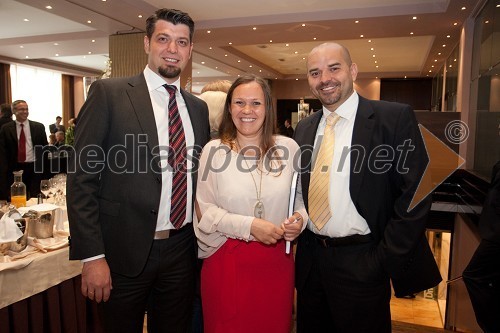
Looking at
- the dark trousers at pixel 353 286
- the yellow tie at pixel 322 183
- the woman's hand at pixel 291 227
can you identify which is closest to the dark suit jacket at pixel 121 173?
the woman's hand at pixel 291 227

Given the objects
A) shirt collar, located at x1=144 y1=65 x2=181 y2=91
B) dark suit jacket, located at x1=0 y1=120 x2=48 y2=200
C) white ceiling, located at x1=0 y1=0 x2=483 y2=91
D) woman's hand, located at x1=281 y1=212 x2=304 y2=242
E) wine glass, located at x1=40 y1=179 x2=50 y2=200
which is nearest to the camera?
woman's hand, located at x1=281 y1=212 x2=304 y2=242

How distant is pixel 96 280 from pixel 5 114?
6.22m

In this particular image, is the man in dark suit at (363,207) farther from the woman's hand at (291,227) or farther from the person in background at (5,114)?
the person in background at (5,114)

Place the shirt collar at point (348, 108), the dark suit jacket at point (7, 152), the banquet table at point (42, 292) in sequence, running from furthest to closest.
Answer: the dark suit jacket at point (7, 152), the banquet table at point (42, 292), the shirt collar at point (348, 108)

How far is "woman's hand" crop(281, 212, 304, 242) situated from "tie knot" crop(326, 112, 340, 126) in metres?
0.56

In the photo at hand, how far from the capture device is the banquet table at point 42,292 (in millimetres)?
2113

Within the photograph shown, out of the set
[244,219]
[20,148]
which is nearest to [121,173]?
[244,219]

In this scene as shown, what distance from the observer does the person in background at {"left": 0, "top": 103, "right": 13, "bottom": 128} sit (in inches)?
256

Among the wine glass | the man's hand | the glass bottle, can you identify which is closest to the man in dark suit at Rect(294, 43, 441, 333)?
the man's hand

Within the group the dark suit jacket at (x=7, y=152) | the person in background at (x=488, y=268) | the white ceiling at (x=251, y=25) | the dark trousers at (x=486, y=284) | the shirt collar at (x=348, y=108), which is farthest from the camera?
the white ceiling at (x=251, y=25)

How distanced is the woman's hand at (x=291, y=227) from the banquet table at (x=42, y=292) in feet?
4.87

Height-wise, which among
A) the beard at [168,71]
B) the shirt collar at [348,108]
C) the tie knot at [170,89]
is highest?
the beard at [168,71]

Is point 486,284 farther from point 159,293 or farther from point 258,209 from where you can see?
point 159,293

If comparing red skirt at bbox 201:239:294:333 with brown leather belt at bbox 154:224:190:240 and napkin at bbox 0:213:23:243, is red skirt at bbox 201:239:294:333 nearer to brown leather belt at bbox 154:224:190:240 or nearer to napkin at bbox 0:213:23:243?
brown leather belt at bbox 154:224:190:240
